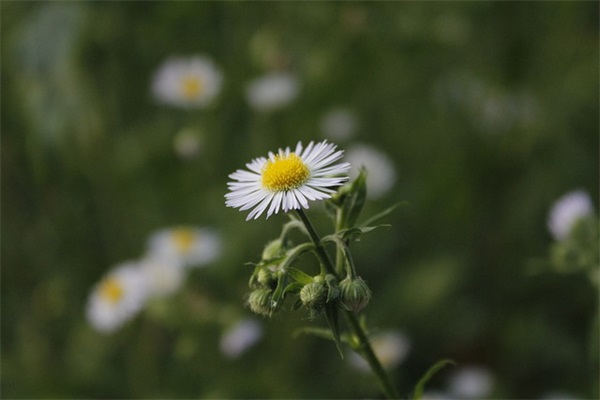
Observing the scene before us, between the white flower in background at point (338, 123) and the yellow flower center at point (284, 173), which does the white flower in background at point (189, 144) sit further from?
the yellow flower center at point (284, 173)

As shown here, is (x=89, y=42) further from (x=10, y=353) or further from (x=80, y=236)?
(x=10, y=353)

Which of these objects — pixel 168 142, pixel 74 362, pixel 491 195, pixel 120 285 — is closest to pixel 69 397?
pixel 74 362

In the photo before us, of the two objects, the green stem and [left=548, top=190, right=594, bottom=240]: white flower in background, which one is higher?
[left=548, top=190, right=594, bottom=240]: white flower in background

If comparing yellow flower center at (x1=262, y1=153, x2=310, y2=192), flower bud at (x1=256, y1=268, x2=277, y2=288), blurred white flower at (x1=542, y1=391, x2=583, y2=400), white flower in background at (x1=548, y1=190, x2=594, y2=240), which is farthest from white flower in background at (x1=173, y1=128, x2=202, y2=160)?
flower bud at (x1=256, y1=268, x2=277, y2=288)

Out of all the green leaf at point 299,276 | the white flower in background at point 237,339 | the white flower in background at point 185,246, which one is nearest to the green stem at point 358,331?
the green leaf at point 299,276

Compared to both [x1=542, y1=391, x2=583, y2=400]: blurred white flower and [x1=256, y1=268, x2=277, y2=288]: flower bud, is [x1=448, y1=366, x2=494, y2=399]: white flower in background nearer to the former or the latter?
[x1=542, y1=391, x2=583, y2=400]: blurred white flower

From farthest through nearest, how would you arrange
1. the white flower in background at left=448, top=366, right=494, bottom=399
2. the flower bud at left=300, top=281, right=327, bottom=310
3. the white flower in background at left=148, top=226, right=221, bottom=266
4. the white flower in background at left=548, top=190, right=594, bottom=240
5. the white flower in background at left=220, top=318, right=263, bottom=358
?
the white flower in background at left=148, top=226, right=221, bottom=266
the white flower in background at left=448, top=366, right=494, bottom=399
the white flower in background at left=220, top=318, right=263, bottom=358
the white flower in background at left=548, top=190, right=594, bottom=240
the flower bud at left=300, top=281, right=327, bottom=310

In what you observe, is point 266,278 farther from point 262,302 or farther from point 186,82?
point 186,82
